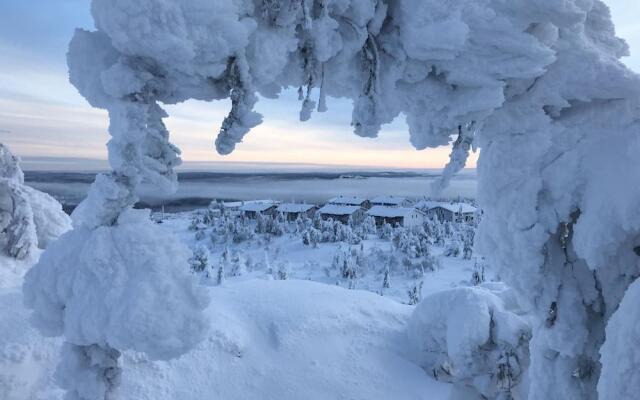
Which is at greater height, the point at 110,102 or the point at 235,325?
the point at 110,102

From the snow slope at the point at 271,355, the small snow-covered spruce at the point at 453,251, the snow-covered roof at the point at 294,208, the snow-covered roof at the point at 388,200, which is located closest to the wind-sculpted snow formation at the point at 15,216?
the snow slope at the point at 271,355

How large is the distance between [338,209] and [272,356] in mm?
42549

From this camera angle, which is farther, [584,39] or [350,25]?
[584,39]

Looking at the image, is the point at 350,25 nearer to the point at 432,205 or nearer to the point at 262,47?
the point at 262,47

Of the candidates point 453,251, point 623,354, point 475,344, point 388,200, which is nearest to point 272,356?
point 475,344

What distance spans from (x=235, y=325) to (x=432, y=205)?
4882 cm

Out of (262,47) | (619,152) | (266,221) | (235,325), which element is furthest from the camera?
(266,221)

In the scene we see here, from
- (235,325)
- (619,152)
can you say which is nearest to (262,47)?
(619,152)

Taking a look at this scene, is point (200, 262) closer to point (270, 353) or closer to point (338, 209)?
point (270, 353)

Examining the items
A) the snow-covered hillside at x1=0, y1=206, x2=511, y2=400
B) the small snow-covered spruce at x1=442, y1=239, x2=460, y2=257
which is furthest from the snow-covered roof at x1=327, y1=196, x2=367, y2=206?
the snow-covered hillside at x1=0, y1=206, x2=511, y2=400

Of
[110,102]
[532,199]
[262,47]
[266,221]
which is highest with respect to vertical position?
[262,47]

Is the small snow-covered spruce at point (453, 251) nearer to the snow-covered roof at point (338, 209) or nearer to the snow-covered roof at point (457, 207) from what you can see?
the snow-covered roof at point (338, 209)

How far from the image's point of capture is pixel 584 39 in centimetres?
372

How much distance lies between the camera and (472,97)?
3508 mm
